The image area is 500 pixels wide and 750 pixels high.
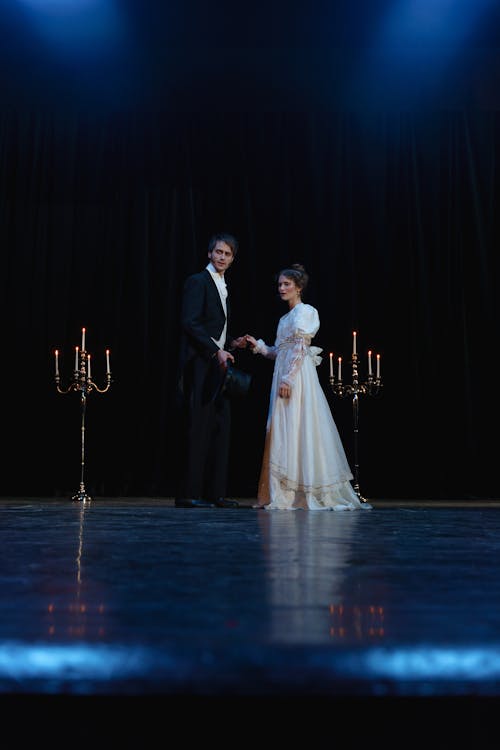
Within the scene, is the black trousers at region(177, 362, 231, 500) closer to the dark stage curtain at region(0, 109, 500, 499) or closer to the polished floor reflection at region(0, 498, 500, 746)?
the dark stage curtain at region(0, 109, 500, 499)

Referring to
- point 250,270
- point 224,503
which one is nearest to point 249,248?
point 250,270

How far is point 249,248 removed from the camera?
5.67m

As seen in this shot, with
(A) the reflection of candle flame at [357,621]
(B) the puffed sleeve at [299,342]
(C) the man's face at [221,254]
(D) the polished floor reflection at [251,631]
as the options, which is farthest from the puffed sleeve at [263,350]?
(A) the reflection of candle flame at [357,621]

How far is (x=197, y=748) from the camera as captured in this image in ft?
1.53

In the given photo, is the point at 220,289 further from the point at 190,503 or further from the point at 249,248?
the point at 249,248

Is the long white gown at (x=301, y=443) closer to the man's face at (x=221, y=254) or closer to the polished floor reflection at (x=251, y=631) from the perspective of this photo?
the man's face at (x=221, y=254)

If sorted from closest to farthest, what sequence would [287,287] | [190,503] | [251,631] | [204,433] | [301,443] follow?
[251,631]
[190,503]
[204,433]
[301,443]
[287,287]

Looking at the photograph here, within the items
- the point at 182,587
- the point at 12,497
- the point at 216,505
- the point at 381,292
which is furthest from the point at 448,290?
the point at 182,587

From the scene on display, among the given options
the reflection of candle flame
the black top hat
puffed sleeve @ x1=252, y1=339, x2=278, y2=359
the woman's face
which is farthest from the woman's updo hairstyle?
the reflection of candle flame

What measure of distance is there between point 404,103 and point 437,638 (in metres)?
5.97

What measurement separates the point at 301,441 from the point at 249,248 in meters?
1.98

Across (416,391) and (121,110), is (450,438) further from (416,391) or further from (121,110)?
(121,110)

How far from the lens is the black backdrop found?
5629 mm

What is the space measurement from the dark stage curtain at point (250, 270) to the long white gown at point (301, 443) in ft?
4.53
